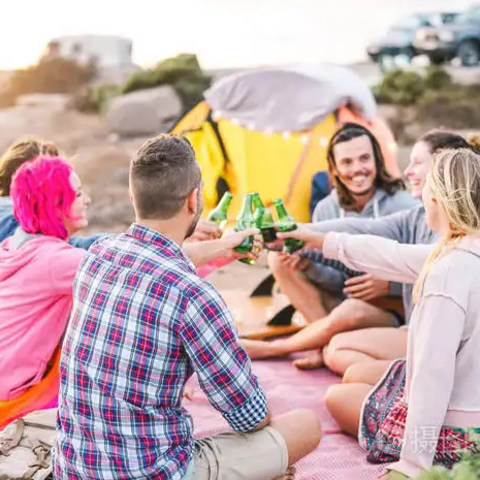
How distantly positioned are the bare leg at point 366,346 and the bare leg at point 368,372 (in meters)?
0.14

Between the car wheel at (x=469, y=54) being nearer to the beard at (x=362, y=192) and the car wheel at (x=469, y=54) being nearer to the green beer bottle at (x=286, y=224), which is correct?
the beard at (x=362, y=192)

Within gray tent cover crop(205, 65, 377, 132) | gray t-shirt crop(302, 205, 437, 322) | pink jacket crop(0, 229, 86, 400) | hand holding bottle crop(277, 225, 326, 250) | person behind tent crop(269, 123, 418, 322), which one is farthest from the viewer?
gray tent cover crop(205, 65, 377, 132)

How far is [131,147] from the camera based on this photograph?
13578 mm

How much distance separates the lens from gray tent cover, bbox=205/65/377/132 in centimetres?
479

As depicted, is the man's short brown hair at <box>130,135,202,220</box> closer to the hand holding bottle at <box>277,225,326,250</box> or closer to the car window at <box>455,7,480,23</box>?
the hand holding bottle at <box>277,225,326,250</box>

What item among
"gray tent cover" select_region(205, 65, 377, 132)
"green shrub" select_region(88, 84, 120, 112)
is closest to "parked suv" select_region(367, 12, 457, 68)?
"green shrub" select_region(88, 84, 120, 112)

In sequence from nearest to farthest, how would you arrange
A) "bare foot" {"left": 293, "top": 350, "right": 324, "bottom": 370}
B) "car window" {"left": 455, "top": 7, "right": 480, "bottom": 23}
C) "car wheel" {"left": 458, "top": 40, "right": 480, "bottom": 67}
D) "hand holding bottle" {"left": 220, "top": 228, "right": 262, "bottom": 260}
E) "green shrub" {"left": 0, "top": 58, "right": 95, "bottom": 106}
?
"hand holding bottle" {"left": 220, "top": 228, "right": 262, "bottom": 260}, "bare foot" {"left": 293, "top": 350, "right": 324, "bottom": 370}, "car window" {"left": 455, "top": 7, "right": 480, "bottom": 23}, "car wheel" {"left": 458, "top": 40, "right": 480, "bottom": 67}, "green shrub" {"left": 0, "top": 58, "right": 95, "bottom": 106}

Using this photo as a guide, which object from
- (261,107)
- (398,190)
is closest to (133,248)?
(398,190)

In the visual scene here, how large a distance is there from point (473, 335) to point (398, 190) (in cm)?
182

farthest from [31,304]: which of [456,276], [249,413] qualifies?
[456,276]

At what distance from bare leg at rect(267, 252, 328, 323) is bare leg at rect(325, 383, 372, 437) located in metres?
1.00

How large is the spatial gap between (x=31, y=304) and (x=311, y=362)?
1493 millimetres

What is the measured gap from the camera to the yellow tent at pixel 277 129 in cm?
484

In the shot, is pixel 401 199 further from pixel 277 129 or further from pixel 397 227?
pixel 277 129
